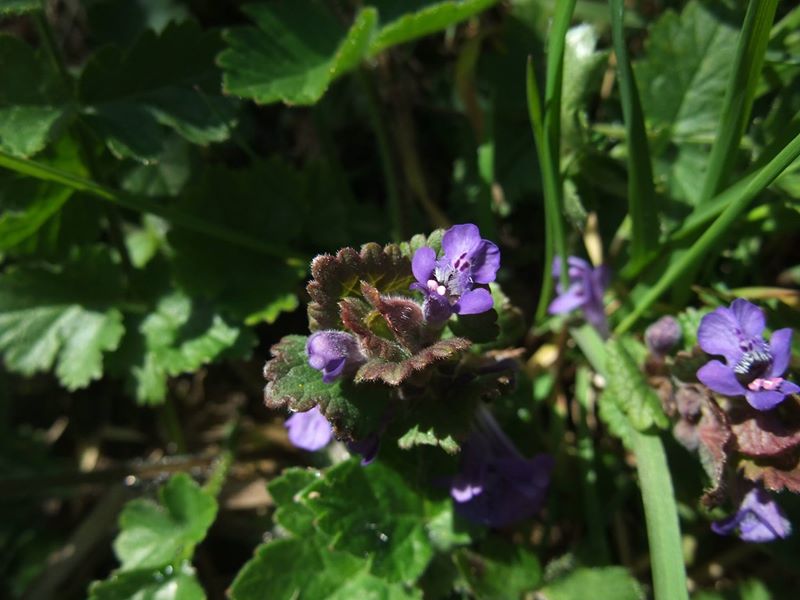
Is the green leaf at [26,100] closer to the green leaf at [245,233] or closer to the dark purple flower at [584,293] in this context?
the green leaf at [245,233]

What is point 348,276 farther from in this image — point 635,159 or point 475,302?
point 635,159

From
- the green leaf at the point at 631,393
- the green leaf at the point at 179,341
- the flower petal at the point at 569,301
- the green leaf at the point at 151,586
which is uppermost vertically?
the flower petal at the point at 569,301

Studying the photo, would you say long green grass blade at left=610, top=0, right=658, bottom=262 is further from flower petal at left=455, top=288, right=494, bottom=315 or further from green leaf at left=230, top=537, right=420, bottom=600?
green leaf at left=230, top=537, right=420, bottom=600

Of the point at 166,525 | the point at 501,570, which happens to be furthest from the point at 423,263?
the point at 166,525

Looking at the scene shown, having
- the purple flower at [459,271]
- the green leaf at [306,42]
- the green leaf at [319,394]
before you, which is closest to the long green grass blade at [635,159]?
the green leaf at [306,42]

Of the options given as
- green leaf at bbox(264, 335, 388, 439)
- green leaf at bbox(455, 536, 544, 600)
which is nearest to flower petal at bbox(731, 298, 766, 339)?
green leaf at bbox(264, 335, 388, 439)

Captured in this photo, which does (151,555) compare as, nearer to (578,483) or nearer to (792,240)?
(578,483)
